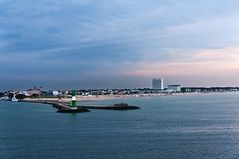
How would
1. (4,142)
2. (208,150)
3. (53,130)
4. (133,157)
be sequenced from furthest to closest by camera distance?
(53,130)
(4,142)
(208,150)
(133,157)

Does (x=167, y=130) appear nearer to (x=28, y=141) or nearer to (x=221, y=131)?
(x=221, y=131)

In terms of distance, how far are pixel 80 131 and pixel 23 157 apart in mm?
12032

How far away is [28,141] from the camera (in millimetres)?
28609

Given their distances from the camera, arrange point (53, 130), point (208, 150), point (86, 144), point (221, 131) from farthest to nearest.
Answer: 1. point (53, 130)
2. point (221, 131)
3. point (86, 144)
4. point (208, 150)

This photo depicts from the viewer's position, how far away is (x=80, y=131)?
3441 cm

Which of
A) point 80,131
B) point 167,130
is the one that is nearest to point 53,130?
point 80,131

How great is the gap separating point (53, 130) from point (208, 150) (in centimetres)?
1526

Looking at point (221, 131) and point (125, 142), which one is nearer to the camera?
point (125, 142)

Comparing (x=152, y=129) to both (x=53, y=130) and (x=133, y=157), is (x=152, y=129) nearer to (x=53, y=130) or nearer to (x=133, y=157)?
(x=53, y=130)

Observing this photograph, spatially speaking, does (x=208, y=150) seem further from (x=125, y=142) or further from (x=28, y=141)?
(x=28, y=141)

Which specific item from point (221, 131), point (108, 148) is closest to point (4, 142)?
point (108, 148)

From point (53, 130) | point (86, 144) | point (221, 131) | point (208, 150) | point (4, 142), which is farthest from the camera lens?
point (53, 130)

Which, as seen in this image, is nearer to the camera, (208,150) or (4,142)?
(208,150)

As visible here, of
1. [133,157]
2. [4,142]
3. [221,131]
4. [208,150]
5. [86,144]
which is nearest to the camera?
[133,157]
